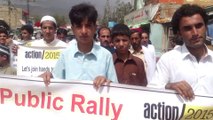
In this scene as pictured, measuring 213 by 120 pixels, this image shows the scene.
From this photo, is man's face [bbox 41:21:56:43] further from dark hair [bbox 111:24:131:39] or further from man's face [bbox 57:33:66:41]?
man's face [bbox 57:33:66:41]

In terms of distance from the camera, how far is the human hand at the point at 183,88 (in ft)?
10.0

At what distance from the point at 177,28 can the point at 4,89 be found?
162 centimetres

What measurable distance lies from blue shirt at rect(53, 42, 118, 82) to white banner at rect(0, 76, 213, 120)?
0.08m

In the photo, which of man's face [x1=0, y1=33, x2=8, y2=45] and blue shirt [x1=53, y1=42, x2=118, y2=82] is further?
man's face [x1=0, y1=33, x2=8, y2=45]

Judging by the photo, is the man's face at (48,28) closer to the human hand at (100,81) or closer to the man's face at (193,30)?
the human hand at (100,81)

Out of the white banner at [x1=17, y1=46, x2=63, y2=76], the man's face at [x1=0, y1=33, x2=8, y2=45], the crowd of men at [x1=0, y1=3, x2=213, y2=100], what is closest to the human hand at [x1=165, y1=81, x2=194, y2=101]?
the crowd of men at [x1=0, y1=3, x2=213, y2=100]

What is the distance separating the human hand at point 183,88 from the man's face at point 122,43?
1708 mm

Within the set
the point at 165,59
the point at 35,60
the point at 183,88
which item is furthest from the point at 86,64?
the point at 35,60

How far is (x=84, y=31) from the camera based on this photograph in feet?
11.3

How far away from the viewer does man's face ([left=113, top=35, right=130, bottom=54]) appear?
16.1ft

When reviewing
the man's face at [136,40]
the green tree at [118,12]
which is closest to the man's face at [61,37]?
the man's face at [136,40]

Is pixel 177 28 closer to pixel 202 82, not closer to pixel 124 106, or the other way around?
pixel 202 82

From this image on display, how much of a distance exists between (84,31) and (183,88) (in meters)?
0.96

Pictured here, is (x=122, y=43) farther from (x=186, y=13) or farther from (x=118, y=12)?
(x=118, y=12)
